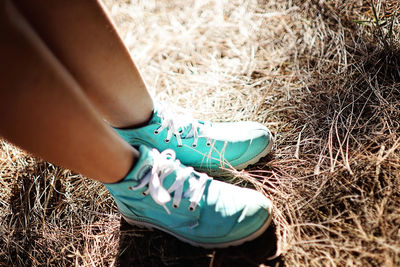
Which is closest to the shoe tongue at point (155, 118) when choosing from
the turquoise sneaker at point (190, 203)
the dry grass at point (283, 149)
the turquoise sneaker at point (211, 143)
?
the turquoise sneaker at point (211, 143)

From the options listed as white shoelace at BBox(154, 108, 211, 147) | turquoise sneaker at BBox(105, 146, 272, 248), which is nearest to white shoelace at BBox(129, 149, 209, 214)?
turquoise sneaker at BBox(105, 146, 272, 248)

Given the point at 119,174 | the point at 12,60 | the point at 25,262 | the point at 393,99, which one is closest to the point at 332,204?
the point at 393,99

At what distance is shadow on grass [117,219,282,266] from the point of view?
2.75 feet

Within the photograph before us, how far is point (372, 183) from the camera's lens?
34.9 inches

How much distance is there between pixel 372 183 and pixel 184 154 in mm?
569

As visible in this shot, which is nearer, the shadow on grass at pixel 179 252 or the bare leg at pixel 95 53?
the bare leg at pixel 95 53

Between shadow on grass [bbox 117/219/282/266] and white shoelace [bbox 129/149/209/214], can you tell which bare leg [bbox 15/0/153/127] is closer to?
white shoelace [bbox 129/149/209/214]

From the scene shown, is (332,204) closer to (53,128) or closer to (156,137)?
(156,137)

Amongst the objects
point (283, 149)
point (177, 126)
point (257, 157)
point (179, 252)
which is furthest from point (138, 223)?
point (283, 149)

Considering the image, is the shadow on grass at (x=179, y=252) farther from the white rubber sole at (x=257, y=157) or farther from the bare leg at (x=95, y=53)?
the bare leg at (x=95, y=53)

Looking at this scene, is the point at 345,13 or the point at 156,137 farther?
the point at 345,13

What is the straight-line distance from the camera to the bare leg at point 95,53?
0.71 m

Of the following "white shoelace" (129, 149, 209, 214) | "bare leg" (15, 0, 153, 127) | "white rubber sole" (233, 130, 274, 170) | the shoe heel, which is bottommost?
"white rubber sole" (233, 130, 274, 170)

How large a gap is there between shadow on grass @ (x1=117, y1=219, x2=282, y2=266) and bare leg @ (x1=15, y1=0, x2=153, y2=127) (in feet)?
1.17
